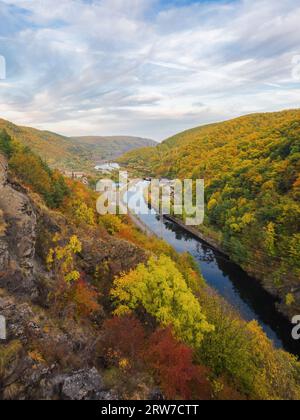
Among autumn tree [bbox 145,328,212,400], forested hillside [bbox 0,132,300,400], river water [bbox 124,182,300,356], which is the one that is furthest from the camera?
river water [bbox 124,182,300,356]

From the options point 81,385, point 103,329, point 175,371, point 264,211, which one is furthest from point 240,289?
point 81,385

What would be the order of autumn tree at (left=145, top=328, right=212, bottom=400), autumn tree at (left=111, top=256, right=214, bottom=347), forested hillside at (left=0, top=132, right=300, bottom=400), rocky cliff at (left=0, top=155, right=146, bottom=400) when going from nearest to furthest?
rocky cliff at (left=0, top=155, right=146, bottom=400) → forested hillside at (left=0, top=132, right=300, bottom=400) → autumn tree at (left=145, top=328, right=212, bottom=400) → autumn tree at (left=111, top=256, right=214, bottom=347)

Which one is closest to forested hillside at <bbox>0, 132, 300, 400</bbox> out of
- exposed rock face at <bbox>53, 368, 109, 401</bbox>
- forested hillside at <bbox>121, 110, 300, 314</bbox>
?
exposed rock face at <bbox>53, 368, 109, 401</bbox>

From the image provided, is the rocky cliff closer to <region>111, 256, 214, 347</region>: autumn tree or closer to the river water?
<region>111, 256, 214, 347</region>: autumn tree

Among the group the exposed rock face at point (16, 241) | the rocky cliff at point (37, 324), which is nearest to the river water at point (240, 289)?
the rocky cliff at point (37, 324)
